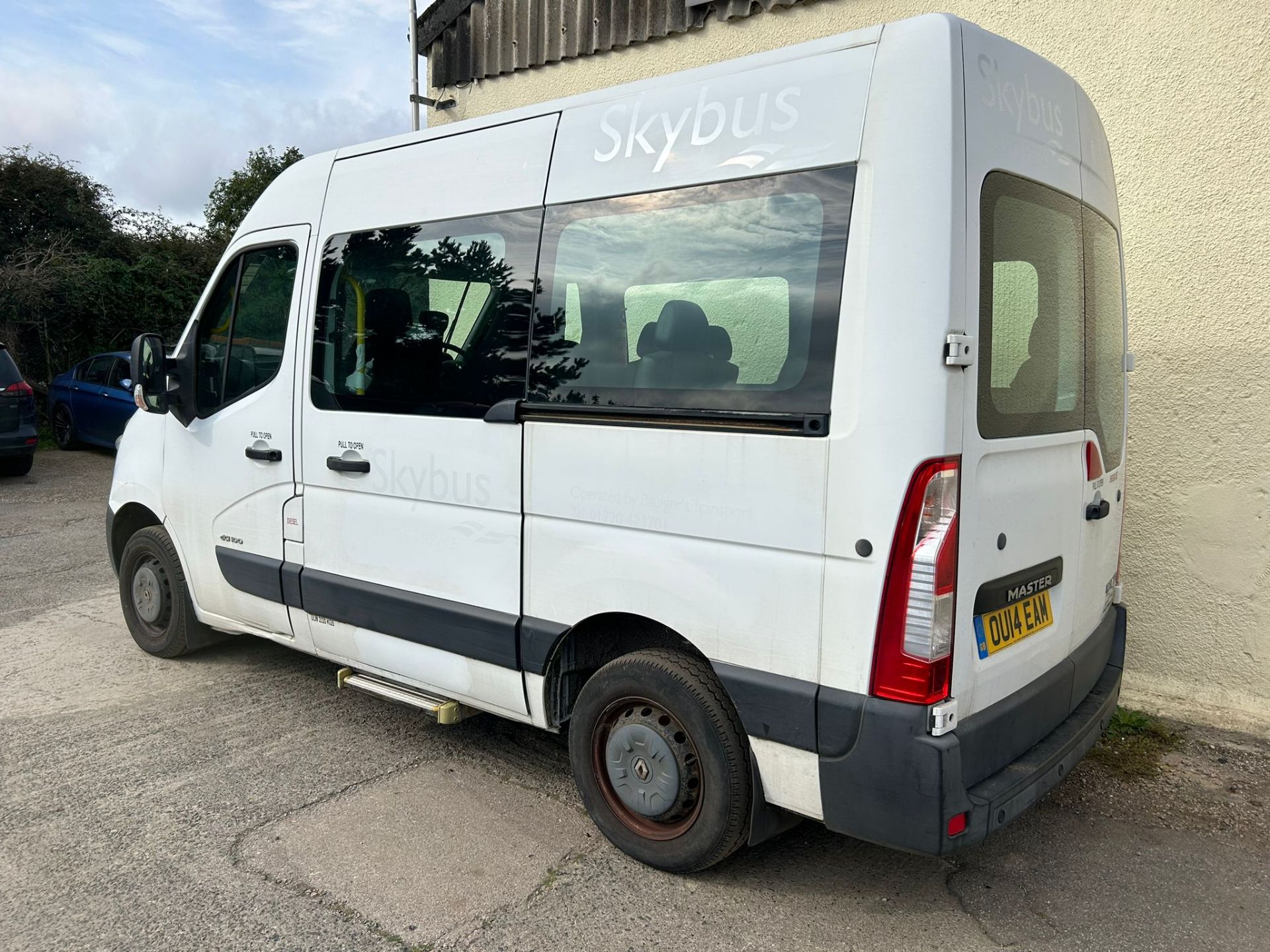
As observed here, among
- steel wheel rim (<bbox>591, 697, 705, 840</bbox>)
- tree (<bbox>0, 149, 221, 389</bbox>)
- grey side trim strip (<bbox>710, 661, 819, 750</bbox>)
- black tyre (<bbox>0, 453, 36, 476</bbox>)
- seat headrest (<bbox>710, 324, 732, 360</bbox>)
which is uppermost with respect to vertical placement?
tree (<bbox>0, 149, 221, 389</bbox>)

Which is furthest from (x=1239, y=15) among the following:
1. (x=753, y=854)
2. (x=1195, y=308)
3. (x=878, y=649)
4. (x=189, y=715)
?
(x=189, y=715)

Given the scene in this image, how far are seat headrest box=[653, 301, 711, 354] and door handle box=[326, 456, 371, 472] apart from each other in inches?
55.1

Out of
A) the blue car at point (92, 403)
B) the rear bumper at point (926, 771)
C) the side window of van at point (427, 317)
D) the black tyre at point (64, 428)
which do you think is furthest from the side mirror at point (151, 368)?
the black tyre at point (64, 428)

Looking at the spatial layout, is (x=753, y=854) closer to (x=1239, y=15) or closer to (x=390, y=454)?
(x=390, y=454)

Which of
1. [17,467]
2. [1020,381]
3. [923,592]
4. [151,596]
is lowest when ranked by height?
[151,596]

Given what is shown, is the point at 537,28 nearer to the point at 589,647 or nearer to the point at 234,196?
the point at 589,647

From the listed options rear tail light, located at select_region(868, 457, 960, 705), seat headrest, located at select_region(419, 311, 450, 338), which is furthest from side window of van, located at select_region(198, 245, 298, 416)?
rear tail light, located at select_region(868, 457, 960, 705)

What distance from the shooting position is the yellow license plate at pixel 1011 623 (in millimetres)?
2670

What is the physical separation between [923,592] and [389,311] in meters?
2.33

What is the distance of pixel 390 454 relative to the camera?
373 centimetres

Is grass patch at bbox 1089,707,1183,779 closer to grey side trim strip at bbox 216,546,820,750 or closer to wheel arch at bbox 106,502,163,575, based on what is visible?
grey side trim strip at bbox 216,546,820,750

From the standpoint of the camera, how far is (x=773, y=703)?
2.74 m

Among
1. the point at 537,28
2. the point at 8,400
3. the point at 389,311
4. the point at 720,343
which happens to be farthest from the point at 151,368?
the point at 8,400

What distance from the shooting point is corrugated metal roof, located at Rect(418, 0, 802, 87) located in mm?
6145
